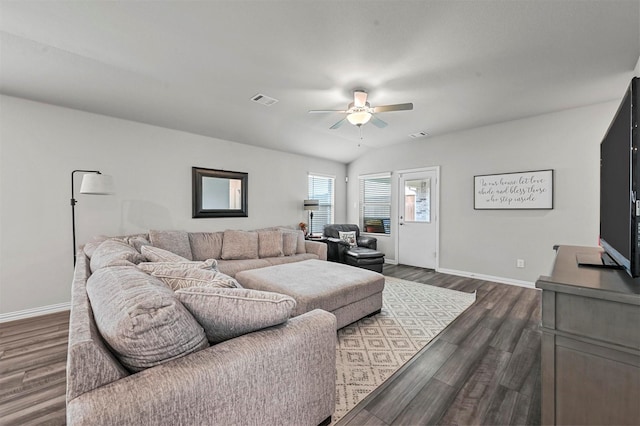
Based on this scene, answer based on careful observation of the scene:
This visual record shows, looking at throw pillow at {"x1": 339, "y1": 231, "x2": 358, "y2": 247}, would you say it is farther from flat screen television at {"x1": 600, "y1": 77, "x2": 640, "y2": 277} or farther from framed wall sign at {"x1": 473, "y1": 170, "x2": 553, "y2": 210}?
flat screen television at {"x1": 600, "y1": 77, "x2": 640, "y2": 277}

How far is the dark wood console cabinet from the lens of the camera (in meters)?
0.97

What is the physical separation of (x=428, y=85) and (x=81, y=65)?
355 cm

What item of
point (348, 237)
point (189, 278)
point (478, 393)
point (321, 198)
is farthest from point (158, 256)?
point (321, 198)

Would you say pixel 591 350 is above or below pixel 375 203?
below

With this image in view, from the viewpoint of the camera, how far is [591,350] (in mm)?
1043

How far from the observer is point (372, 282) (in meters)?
2.76

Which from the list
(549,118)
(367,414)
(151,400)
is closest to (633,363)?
(367,414)

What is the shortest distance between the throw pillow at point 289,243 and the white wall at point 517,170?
274 cm

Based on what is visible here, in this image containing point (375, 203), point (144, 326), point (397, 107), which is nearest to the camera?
point (144, 326)

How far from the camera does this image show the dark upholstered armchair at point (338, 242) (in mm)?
4684

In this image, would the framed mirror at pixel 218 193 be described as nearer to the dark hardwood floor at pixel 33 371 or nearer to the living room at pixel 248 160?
the living room at pixel 248 160

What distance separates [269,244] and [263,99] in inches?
83.7

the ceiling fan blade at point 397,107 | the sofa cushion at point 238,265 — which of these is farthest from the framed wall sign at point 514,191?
the sofa cushion at point 238,265

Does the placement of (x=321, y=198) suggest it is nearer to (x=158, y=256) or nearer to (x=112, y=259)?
(x=158, y=256)
